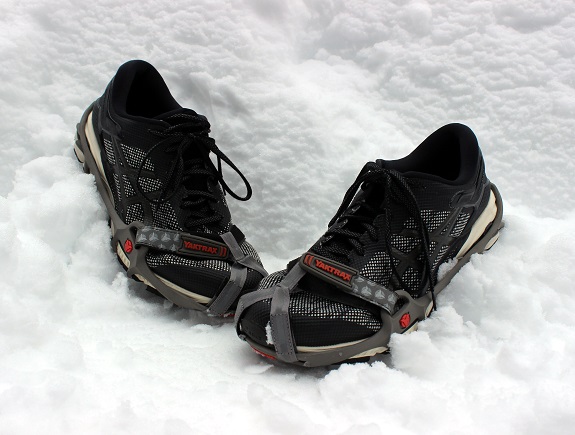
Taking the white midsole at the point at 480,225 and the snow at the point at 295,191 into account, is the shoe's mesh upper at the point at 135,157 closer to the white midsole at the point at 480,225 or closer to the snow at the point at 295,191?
the snow at the point at 295,191

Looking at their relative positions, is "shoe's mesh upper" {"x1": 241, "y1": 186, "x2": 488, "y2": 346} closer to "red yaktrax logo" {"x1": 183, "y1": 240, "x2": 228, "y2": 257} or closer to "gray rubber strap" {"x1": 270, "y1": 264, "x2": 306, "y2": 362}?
"gray rubber strap" {"x1": 270, "y1": 264, "x2": 306, "y2": 362}

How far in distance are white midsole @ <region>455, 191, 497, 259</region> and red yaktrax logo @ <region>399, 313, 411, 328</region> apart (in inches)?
10.8

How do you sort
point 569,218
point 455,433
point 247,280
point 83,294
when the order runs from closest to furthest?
point 455,433, point 83,294, point 247,280, point 569,218

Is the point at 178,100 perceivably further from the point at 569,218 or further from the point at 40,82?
the point at 569,218

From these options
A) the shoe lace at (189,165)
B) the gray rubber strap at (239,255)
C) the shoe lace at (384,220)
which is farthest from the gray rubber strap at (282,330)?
the shoe lace at (189,165)

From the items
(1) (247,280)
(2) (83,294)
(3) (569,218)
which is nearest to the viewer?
(2) (83,294)

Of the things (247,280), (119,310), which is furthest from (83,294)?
(247,280)

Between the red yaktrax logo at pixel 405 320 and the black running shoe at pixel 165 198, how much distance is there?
1.53 feet

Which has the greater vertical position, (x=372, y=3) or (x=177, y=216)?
(x=372, y=3)

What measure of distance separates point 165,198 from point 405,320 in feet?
2.64

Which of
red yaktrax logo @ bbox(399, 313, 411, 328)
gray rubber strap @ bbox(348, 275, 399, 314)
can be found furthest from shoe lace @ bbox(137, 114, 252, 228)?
red yaktrax logo @ bbox(399, 313, 411, 328)

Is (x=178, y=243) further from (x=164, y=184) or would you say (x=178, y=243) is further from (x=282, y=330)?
(x=282, y=330)

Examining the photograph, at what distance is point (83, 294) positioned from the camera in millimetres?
1608

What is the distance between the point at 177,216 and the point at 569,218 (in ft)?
4.31
